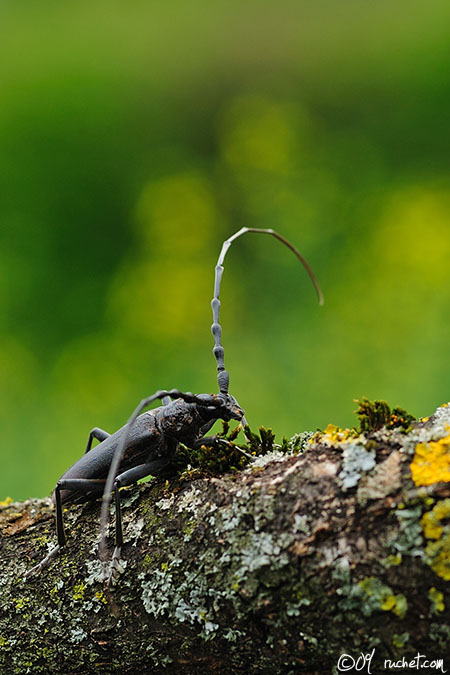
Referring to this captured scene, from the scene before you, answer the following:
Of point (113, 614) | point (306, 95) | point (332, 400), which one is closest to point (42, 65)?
point (306, 95)

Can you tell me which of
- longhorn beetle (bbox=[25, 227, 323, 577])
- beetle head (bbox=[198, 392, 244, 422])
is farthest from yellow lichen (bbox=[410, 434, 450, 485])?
beetle head (bbox=[198, 392, 244, 422])

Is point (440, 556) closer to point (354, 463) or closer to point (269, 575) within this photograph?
point (354, 463)

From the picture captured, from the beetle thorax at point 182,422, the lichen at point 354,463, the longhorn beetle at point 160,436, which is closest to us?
the lichen at point 354,463

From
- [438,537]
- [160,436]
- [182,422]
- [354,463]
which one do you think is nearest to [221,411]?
[182,422]

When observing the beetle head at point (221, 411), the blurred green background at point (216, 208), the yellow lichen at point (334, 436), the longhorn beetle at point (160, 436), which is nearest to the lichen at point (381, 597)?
the yellow lichen at point (334, 436)

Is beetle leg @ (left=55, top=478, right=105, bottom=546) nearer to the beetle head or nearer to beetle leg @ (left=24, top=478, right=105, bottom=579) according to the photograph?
beetle leg @ (left=24, top=478, right=105, bottom=579)

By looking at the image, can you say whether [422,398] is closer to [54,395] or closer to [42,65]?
[54,395]

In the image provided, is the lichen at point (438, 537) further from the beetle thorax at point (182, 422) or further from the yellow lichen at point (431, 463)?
the beetle thorax at point (182, 422)
